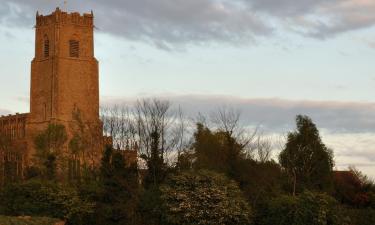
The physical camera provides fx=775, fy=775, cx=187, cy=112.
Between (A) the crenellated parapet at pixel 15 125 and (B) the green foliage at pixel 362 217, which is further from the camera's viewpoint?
(A) the crenellated parapet at pixel 15 125

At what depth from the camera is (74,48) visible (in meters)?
81.4

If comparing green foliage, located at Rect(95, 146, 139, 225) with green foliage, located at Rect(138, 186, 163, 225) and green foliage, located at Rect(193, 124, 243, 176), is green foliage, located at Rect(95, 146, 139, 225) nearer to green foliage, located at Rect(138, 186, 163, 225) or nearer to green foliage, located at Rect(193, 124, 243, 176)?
green foliage, located at Rect(138, 186, 163, 225)

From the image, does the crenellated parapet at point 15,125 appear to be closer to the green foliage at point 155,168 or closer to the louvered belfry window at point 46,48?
the louvered belfry window at point 46,48

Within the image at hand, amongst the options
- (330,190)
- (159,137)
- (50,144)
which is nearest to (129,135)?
(159,137)

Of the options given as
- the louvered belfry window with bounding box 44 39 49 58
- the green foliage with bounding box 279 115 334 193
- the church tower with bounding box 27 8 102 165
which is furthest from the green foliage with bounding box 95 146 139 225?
the louvered belfry window with bounding box 44 39 49 58

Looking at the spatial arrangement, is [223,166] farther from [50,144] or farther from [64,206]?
[50,144]

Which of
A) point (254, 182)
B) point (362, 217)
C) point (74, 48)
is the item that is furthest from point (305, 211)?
point (74, 48)

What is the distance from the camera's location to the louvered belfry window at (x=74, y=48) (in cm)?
8119

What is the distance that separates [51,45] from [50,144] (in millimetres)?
18717

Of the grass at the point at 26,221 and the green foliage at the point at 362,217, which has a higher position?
the grass at the point at 26,221

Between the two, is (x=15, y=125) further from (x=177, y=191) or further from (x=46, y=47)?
(x=177, y=191)

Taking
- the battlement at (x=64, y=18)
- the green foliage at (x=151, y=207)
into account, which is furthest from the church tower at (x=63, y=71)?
the green foliage at (x=151, y=207)

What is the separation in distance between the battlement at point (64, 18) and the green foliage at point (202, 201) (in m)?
47.5

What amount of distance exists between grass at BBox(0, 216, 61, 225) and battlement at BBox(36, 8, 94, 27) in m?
46.8
